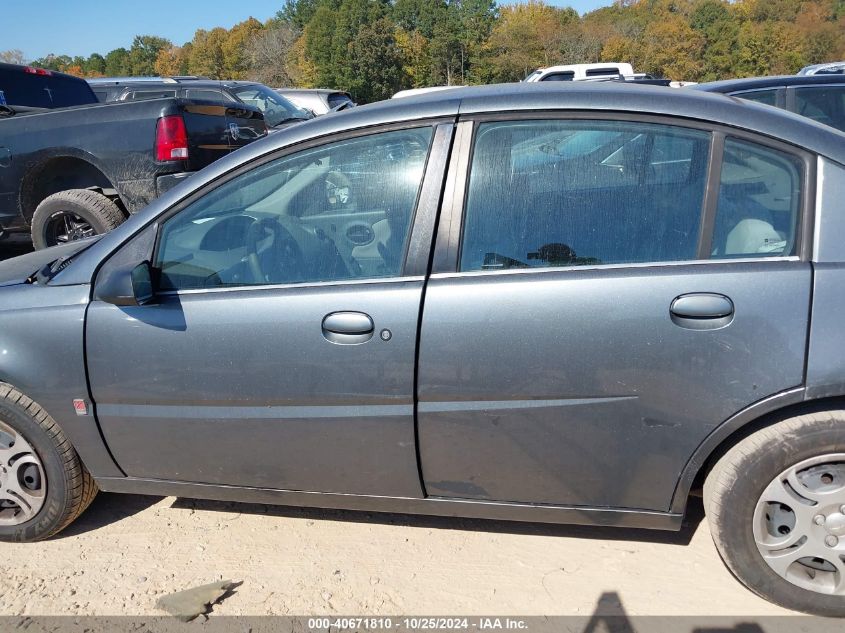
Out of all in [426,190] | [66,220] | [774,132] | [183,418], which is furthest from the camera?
[66,220]

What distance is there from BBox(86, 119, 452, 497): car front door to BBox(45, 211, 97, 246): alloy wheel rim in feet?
12.4

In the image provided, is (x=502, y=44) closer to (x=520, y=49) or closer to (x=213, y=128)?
(x=520, y=49)

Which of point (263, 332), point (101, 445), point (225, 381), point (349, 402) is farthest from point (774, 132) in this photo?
point (101, 445)

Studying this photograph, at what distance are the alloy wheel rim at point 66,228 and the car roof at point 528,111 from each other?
3575 mm

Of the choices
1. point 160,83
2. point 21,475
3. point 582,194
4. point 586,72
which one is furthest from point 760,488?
point 586,72

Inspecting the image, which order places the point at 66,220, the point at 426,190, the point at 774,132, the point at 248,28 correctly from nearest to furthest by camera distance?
the point at 774,132
the point at 426,190
the point at 66,220
the point at 248,28

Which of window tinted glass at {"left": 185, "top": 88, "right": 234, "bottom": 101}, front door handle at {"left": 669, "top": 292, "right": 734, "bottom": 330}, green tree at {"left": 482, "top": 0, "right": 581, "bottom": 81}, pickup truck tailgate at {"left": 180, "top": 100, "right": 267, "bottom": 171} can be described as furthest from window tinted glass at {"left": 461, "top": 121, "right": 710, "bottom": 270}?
green tree at {"left": 482, "top": 0, "right": 581, "bottom": 81}

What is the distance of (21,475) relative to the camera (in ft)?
9.45

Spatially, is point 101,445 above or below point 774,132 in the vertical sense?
below

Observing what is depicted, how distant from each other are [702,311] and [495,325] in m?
0.66

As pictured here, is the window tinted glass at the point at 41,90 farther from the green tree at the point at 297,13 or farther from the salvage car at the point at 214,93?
the green tree at the point at 297,13

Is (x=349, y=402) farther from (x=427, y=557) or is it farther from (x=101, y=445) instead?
(x=101, y=445)

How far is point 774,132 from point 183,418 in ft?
7.68

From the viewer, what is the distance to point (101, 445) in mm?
2748
